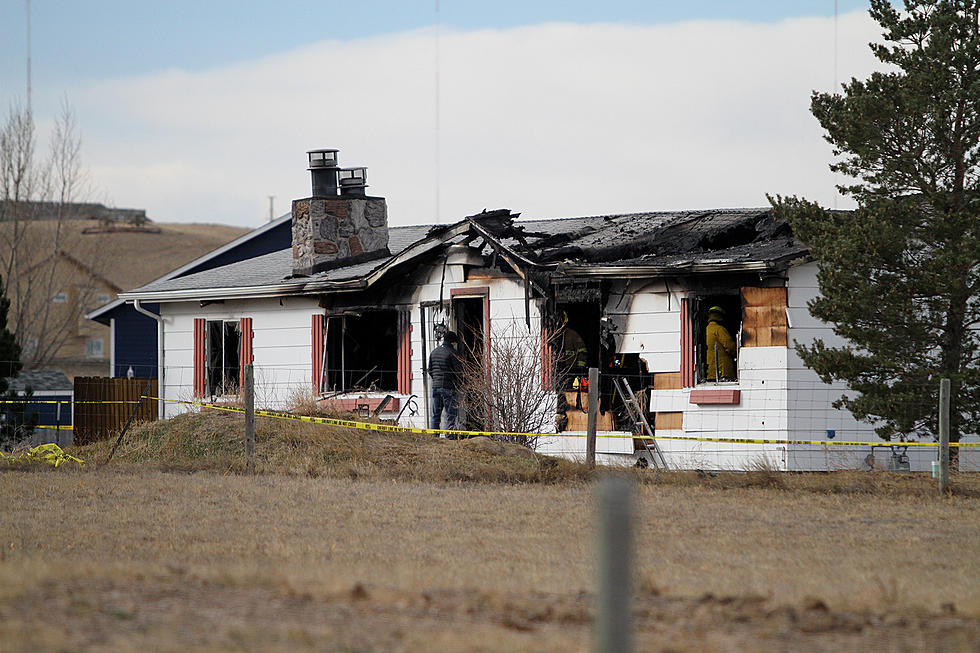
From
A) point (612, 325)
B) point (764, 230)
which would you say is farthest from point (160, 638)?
point (764, 230)

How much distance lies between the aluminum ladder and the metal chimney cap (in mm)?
7922

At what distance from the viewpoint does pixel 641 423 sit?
17844 mm

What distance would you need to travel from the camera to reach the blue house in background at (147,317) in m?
36.0

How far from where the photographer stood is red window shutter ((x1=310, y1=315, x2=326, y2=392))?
2155 cm

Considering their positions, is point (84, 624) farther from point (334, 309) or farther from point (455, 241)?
point (334, 309)

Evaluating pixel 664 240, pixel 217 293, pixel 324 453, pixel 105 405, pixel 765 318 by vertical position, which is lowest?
pixel 324 453

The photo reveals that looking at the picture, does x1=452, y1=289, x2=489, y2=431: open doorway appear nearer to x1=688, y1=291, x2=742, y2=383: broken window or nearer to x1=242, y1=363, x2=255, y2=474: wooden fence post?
x1=688, y1=291, x2=742, y2=383: broken window

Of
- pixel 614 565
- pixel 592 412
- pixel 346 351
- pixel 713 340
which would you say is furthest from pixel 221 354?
pixel 614 565

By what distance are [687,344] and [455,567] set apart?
10.0 m

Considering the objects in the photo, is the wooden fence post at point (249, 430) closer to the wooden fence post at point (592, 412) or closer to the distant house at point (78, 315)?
the wooden fence post at point (592, 412)

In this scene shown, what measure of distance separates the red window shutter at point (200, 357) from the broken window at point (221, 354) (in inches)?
2.4

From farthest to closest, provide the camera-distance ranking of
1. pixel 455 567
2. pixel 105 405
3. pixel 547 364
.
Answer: pixel 105 405 < pixel 547 364 < pixel 455 567

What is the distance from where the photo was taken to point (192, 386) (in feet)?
77.3

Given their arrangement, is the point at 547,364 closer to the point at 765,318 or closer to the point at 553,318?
the point at 553,318
